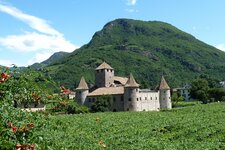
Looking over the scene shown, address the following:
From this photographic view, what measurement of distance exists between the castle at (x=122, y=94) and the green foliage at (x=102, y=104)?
208 centimetres

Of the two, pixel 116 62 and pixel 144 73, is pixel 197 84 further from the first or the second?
pixel 116 62

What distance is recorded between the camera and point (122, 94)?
71062 millimetres

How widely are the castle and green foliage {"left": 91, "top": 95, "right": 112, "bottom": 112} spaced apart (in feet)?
6.82

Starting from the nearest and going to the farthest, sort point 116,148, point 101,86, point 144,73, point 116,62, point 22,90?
point 22,90 < point 116,148 < point 101,86 < point 144,73 < point 116,62

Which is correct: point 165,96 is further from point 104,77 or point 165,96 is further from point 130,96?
point 104,77

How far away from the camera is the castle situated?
69.1m

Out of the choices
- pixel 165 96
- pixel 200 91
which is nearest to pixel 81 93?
pixel 165 96

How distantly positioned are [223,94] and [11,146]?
91.9 meters

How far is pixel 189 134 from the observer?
2223cm

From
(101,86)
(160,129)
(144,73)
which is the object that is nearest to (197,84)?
(101,86)

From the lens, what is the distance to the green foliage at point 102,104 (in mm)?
68125

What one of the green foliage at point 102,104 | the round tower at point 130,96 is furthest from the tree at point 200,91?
the green foliage at point 102,104

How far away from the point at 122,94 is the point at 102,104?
5.06 metres

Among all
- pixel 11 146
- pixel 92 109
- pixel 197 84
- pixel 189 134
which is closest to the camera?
pixel 11 146
